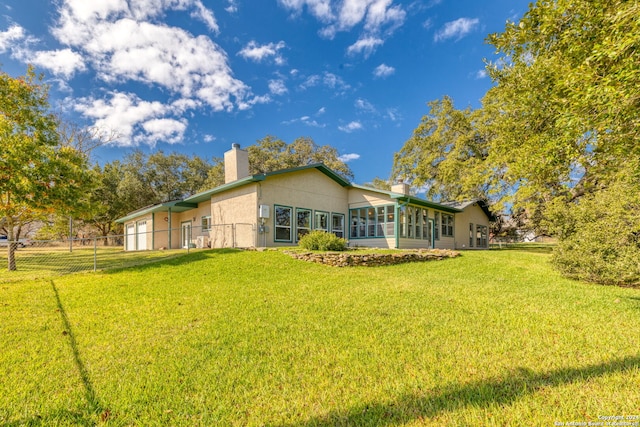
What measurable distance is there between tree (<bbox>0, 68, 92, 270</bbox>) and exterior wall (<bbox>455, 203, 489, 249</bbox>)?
2137 cm

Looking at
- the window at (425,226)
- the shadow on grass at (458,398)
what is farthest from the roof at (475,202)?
the shadow on grass at (458,398)

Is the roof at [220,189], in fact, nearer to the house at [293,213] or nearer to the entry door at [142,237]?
the house at [293,213]

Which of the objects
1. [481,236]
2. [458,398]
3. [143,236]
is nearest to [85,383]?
[458,398]

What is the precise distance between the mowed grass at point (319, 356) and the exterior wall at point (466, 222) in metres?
15.0

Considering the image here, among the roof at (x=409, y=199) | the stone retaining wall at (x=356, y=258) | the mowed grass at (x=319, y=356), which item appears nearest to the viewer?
the mowed grass at (x=319, y=356)

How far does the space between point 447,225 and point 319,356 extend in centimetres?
1899

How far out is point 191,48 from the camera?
50.9 ft

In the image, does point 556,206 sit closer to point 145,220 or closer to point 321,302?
point 321,302

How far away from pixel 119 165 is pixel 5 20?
22.6m

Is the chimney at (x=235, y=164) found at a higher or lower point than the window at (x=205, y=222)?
higher

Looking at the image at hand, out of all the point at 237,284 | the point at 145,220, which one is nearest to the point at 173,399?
the point at 237,284

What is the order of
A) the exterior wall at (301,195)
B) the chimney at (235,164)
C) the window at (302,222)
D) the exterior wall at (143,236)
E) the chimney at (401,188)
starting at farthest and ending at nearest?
the exterior wall at (143,236) → the chimney at (401,188) → the chimney at (235,164) → the window at (302,222) → the exterior wall at (301,195)

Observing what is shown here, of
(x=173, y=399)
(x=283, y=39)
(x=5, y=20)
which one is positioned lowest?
(x=173, y=399)

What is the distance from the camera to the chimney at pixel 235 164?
49.9ft
